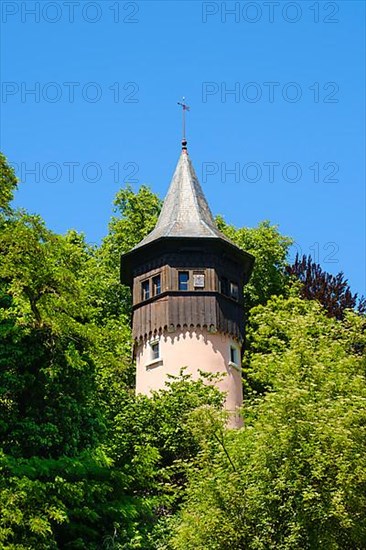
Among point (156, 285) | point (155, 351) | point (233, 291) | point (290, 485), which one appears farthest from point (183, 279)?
point (290, 485)

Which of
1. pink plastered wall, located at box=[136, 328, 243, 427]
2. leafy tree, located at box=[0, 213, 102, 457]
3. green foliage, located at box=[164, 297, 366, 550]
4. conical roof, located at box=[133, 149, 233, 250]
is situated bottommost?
green foliage, located at box=[164, 297, 366, 550]

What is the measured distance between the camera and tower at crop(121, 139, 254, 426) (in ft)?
99.5

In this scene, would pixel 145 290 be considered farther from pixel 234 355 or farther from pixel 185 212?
pixel 234 355

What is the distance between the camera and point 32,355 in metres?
19.3

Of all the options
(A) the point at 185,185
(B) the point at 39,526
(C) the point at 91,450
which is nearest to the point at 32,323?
(C) the point at 91,450

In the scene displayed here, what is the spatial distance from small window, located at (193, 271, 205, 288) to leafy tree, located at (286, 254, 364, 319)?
7324 mm

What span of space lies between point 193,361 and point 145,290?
3676 millimetres

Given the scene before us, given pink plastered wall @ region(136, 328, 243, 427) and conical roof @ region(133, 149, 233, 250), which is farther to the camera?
conical roof @ region(133, 149, 233, 250)

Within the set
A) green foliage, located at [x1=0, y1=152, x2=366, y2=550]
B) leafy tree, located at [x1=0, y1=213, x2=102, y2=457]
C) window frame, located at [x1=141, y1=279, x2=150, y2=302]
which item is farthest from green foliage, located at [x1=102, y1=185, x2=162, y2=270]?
leafy tree, located at [x1=0, y1=213, x2=102, y2=457]

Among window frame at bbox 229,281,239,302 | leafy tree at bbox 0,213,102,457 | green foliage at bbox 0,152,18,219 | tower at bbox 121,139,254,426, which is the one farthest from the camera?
window frame at bbox 229,281,239,302

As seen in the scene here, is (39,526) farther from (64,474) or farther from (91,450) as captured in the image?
(91,450)

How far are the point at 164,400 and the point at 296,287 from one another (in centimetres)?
1317

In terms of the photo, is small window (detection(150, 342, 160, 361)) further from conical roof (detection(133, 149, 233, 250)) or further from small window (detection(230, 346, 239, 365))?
conical roof (detection(133, 149, 233, 250))

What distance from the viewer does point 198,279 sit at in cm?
3133
